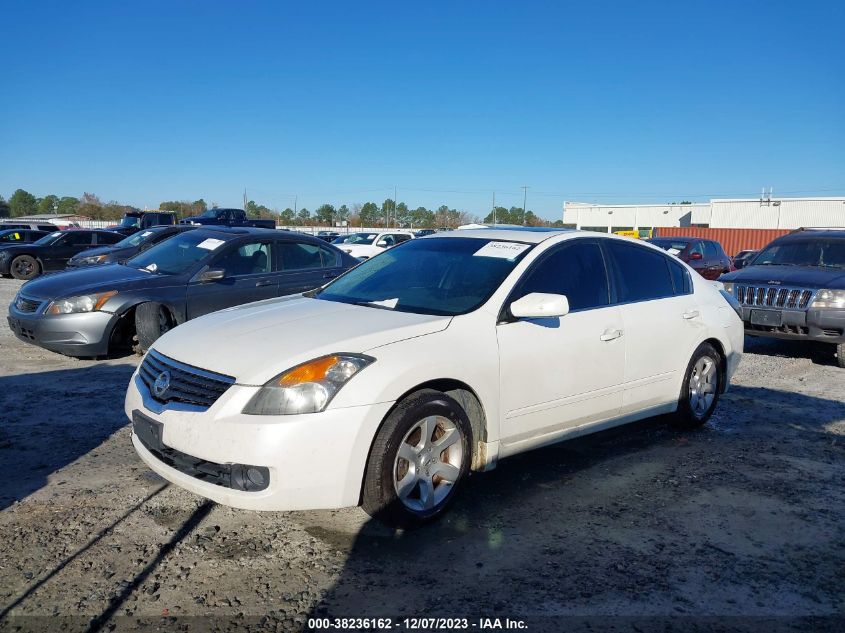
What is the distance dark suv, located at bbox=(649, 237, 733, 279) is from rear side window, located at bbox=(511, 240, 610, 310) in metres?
11.5

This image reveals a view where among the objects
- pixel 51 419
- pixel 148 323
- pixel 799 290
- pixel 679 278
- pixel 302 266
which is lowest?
pixel 51 419

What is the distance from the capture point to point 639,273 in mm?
5148

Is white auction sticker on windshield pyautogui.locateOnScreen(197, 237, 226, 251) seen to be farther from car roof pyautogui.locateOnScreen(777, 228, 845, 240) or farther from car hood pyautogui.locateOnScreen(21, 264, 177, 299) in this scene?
car roof pyautogui.locateOnScreen(777, 228, 845, 240)

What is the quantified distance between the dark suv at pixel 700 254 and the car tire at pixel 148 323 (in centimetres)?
1166

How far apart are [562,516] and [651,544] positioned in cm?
51

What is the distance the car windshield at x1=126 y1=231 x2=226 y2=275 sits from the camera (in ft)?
26.2

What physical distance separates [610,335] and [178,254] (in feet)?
18.4

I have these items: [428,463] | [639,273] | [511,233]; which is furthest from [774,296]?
[428,463]

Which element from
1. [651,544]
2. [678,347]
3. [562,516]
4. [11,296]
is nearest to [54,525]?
[562,516]

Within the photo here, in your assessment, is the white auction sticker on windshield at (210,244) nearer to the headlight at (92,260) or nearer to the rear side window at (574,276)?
the rear side window at (574,276)

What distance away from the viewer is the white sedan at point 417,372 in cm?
325

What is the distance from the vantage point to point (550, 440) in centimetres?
432

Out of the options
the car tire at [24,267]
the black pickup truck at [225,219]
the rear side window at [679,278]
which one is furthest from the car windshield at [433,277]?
the black pickup truck at [225,219]

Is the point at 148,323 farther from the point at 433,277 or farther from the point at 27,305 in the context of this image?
the point at 433,277
